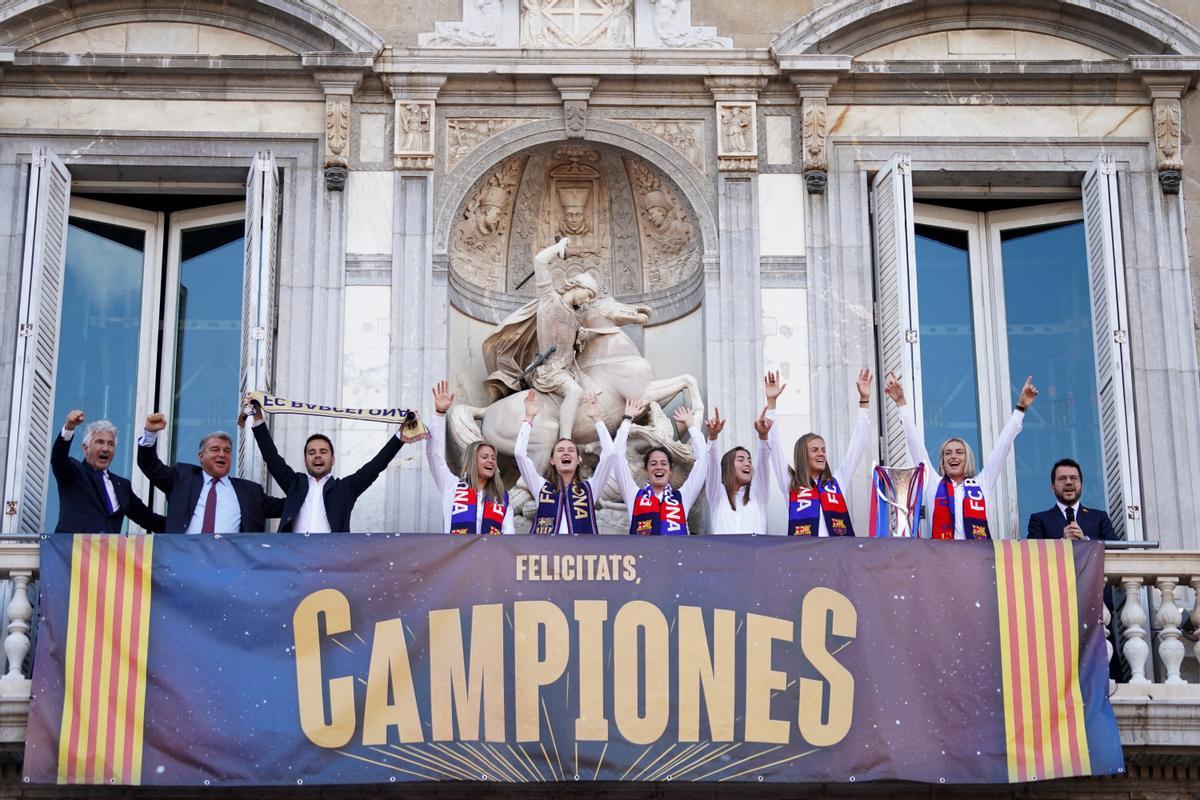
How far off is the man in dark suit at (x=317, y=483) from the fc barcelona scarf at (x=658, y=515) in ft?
4.82

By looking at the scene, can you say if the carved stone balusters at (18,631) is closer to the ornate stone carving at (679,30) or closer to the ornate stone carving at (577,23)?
the ornate stone carving at (577,23)

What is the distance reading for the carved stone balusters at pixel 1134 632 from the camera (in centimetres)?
1323

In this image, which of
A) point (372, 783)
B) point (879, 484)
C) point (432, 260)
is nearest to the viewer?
point (372, 783)

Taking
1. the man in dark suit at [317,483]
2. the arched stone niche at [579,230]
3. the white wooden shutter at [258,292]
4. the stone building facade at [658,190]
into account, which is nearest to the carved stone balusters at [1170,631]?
the stone building facade at [658,190]

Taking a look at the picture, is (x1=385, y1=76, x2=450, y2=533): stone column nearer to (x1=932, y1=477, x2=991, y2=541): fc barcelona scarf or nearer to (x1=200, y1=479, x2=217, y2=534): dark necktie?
(x1=200, y1=479, x2=217, y2=534): dark necktie

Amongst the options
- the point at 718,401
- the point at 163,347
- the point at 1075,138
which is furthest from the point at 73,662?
the point at 1075,138

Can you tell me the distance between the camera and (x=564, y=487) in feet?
46.3

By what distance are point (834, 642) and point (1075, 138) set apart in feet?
14.8

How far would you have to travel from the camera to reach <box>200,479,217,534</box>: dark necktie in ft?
45.8

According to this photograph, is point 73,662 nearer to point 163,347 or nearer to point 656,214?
point 163,347

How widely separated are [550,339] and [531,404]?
2.68ft

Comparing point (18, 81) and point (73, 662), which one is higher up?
point (18, 81)

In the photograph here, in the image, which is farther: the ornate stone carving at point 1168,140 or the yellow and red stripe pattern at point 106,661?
the ornate stone carving at point 1168,140

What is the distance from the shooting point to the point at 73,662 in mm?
12883
